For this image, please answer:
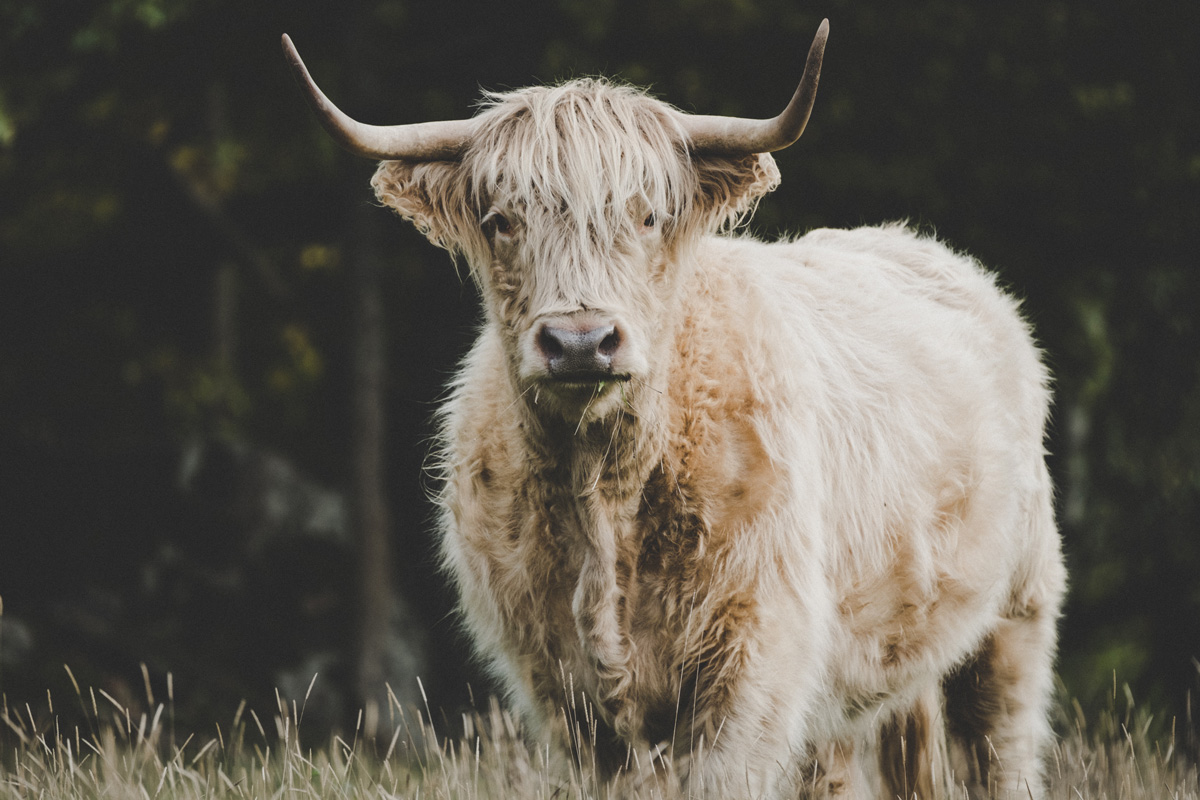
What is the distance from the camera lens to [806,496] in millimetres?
3447

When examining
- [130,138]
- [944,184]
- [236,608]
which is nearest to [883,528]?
[944,184]

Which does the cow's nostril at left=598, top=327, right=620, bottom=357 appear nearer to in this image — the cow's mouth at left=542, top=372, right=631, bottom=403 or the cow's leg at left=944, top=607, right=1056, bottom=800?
the cow's mouth at left=542, top=372, right=631, bottom=403

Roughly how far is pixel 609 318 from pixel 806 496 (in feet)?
2.70

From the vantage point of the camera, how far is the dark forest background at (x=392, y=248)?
7176 millimetres

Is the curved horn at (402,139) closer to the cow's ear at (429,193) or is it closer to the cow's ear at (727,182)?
the cow's ear at (429,193)

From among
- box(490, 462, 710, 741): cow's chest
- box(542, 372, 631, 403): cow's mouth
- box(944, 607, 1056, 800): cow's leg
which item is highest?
box(542, 372, 631, 403): cow's mouth

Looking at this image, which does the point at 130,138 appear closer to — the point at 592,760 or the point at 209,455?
the point at 209,455

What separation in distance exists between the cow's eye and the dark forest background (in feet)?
11.1

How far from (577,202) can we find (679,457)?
75 centimetres

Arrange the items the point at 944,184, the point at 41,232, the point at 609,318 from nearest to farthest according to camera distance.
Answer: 1. the point at 609,318
2. the point at 944,184
3. the point at 41,232

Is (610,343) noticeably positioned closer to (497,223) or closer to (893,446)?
(497,223)

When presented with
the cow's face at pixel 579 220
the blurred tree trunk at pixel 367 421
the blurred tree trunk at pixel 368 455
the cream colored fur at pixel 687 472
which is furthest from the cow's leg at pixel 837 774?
the blurred tree trunk at pixel 368 455

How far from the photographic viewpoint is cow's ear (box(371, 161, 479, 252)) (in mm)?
3629

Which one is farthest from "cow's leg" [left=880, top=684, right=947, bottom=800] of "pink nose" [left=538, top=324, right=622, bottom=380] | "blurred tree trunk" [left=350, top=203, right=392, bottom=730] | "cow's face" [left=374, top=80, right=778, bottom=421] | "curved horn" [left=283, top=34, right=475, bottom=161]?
"blurred tree trunk" [left=350, top=203, right=392, bottom=730]
